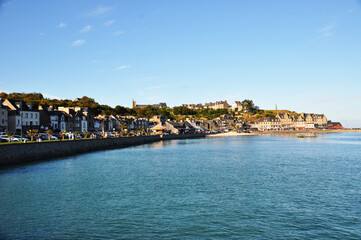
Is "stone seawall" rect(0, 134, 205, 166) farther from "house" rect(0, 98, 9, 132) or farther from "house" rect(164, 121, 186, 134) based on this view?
"house" rect(164, 121, 186, 134)

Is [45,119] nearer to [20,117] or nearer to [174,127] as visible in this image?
[20,117]

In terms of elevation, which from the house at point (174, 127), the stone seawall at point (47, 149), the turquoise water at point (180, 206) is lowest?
the turquoise water at point (180, 206)

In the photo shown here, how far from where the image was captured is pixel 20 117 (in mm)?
80750

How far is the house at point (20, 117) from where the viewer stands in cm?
7781

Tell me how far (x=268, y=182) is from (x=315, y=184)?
15.3 feet

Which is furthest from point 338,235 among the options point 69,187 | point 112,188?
point 69,187

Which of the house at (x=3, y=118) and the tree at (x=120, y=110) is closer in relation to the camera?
the house at (x=3, y=118)

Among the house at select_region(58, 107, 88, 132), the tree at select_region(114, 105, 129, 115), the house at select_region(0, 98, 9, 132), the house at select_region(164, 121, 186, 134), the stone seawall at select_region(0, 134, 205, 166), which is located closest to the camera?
the stone seawall at select_region(0, 134, 205, 166)

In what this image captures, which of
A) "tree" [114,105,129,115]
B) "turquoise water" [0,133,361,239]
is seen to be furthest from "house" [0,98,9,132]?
"tree" [114,105,129,115]

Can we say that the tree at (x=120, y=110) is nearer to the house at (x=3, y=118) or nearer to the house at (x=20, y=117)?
the house at (x=20, y=117)

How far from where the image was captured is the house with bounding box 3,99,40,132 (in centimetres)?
7781

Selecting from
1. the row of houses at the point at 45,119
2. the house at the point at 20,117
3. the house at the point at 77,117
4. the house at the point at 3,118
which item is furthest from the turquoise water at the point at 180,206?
the house at the point at 77,117

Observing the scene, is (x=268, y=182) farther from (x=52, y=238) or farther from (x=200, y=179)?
(x=52, y=238)

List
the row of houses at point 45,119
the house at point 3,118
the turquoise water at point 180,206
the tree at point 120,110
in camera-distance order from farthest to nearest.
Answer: the tree at point 120,110 → the row of houses at point 45,119 → the house at point 3,118 → the turquoise water at point 180,206
